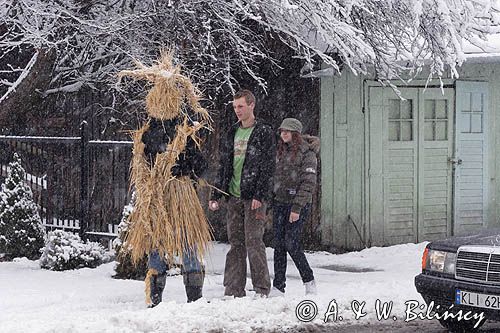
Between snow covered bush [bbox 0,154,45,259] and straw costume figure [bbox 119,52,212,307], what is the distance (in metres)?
3.37

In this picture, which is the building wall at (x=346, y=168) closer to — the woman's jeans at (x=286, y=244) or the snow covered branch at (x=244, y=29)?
the snow covered branch at (x=244, y=29)

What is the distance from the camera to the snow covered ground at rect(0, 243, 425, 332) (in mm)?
7402

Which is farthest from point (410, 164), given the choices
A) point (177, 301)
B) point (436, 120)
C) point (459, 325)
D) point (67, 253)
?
point (459, 325)

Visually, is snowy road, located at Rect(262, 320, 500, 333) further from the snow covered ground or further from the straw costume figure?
the straw costume figure

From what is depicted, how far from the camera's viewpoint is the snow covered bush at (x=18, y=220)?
11.0 metres

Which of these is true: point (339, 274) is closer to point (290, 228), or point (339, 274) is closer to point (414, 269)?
point (414, 269)

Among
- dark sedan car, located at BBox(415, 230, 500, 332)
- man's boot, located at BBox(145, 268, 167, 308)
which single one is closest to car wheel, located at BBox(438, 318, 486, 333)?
dark sedan car, located at BBox(415, 230, 500, 332)

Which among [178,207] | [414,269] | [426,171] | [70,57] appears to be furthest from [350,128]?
[178,207]

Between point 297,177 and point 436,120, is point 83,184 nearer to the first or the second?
point 297,177

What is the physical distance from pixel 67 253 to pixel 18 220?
1.05m

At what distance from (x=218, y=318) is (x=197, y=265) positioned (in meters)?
0.63

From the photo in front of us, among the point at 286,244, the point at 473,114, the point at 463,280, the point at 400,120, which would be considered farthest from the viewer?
the point at 473,114

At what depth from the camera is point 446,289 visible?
727 cm

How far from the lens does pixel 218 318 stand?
7590 millimetres
